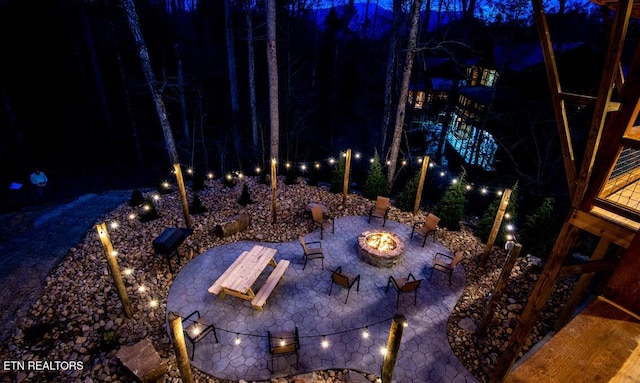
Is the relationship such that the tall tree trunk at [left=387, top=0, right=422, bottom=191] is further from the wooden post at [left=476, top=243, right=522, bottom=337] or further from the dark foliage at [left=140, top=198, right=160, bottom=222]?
the dark foliage at [left=140, top=198, right=160, bottom=222]

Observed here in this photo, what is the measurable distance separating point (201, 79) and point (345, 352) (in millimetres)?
19631

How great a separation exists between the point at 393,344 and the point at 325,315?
3662 millimetres

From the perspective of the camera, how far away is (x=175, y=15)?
1947 cm

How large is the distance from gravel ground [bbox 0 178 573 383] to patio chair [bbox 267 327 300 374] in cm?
56

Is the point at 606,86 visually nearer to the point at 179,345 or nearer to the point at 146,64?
the point at 179,345

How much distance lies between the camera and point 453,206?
11.1m

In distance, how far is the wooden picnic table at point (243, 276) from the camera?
24.9ft

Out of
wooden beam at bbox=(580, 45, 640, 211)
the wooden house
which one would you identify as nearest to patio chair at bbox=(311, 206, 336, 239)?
the wooden house

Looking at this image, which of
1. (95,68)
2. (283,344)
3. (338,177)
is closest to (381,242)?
(338,177)

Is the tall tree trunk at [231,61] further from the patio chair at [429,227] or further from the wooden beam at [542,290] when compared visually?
the wooden beam at [542,290]

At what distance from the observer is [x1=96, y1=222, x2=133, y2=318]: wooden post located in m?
6.48

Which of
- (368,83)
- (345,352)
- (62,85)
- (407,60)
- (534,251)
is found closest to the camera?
(345,352)

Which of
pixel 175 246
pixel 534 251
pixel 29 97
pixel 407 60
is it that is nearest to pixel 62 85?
pixel 29 97

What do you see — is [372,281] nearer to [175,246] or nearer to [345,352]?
[345,352]
